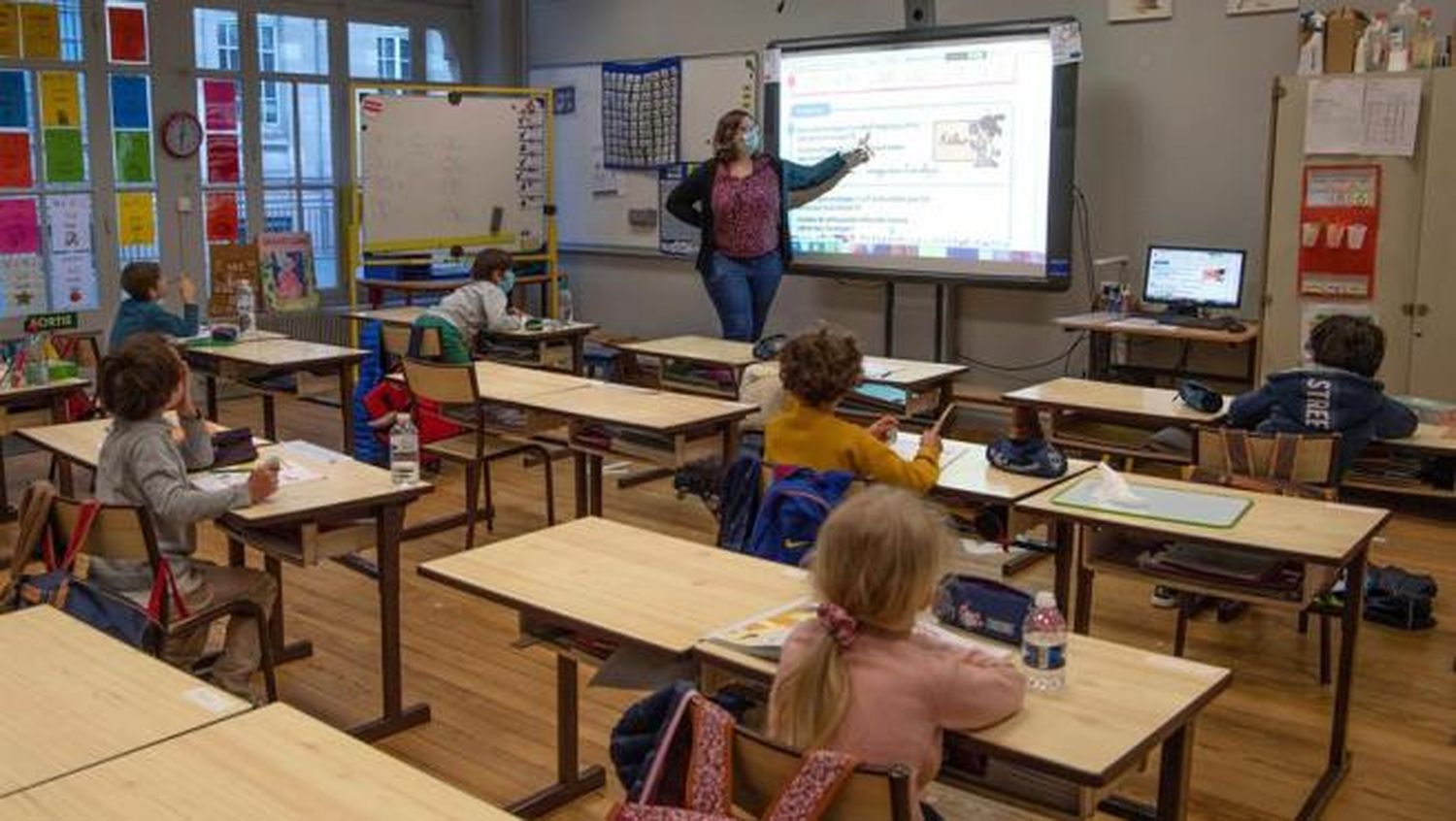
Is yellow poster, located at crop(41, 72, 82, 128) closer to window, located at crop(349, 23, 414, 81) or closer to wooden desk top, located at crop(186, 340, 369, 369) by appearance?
window, located at crop(349, 23, 414, 81)

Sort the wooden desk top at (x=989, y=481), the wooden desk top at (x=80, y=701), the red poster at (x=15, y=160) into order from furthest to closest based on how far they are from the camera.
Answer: the red poster at (x=15, y=160) < the wooden desk top at (x=989, y=481) < the wooden desk top at (x=80, y=701)

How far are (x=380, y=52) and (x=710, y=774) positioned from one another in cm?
878

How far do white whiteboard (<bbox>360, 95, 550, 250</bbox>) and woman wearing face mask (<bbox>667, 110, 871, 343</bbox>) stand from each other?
209 cm

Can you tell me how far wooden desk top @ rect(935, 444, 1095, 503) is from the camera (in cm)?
362

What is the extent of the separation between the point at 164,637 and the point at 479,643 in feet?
5.57

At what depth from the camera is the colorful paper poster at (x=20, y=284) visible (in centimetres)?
806

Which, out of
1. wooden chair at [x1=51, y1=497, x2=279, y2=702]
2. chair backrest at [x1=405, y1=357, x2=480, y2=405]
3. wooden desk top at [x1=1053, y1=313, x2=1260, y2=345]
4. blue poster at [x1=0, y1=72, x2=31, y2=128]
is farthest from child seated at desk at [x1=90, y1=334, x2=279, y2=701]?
blue poster at [x1=0, y1=72, x2=31, y2=128]

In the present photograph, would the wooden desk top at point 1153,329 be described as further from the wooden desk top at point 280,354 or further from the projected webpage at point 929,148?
the wooden desk top at point 280,354

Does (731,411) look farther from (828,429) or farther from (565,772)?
(565,772)

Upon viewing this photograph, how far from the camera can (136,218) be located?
852 centimetres

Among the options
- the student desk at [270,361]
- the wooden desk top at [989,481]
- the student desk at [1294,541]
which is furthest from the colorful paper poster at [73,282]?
the student desk at [1294,541]

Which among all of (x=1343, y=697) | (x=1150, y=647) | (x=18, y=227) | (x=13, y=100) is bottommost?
(x=1150, y=647)

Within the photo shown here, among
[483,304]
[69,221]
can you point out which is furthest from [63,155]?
[483,304]

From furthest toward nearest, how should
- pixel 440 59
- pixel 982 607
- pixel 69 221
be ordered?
pixel 440 59 < pixel 69 221 < pixel 982 607
